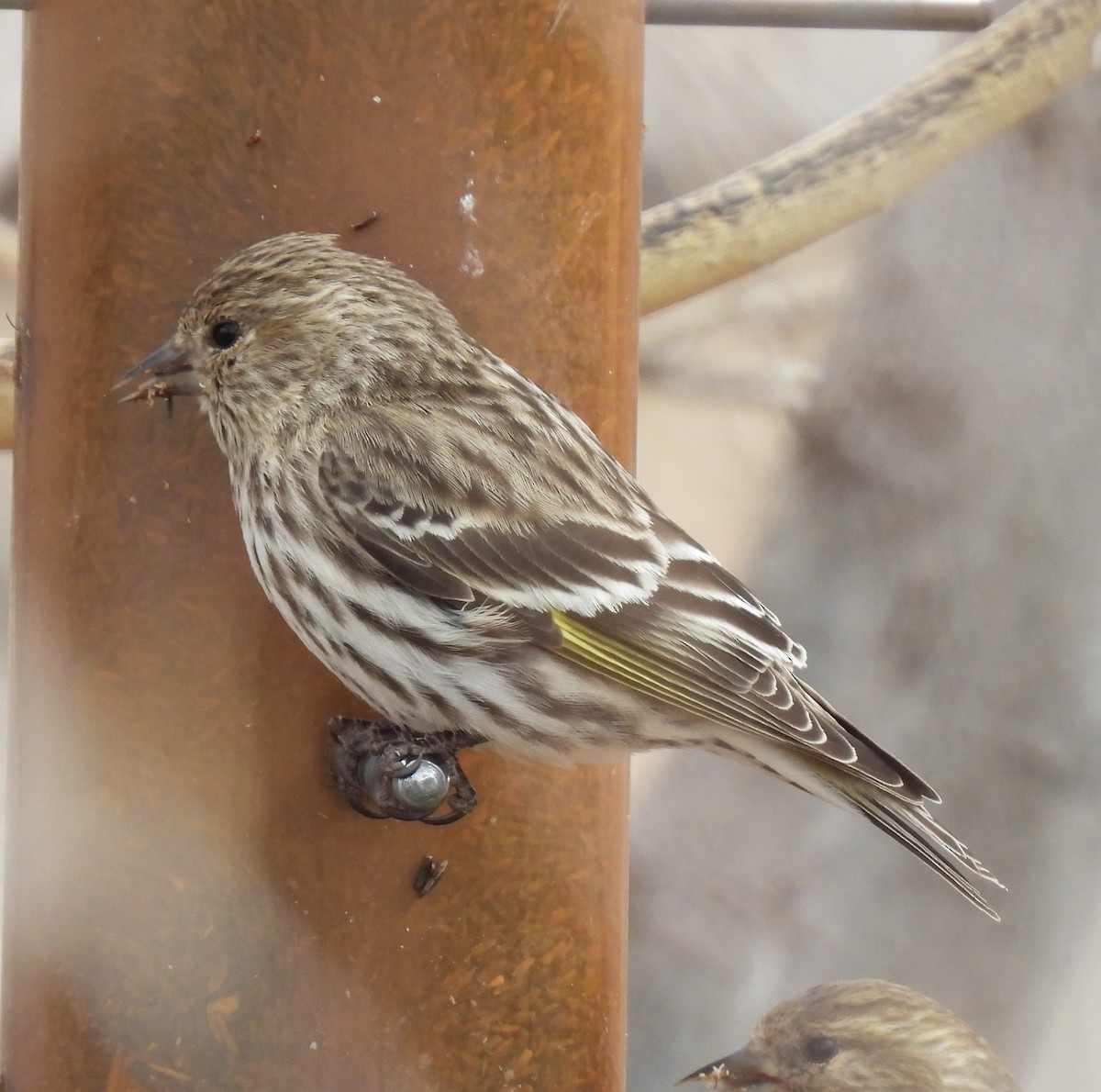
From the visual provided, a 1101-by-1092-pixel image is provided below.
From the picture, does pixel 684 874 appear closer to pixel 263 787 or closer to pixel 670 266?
pixel 670 266

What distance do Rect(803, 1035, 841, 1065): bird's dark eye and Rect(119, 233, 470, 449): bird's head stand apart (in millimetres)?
2309

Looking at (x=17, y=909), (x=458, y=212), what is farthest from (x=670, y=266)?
(x=17, y=909)

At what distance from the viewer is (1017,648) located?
676 centimetres

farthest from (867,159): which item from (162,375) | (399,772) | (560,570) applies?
(399,772)

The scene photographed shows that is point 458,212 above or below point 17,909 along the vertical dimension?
above

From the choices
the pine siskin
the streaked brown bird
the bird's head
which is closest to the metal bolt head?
the pine siskin

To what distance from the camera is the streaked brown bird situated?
525 centimetres

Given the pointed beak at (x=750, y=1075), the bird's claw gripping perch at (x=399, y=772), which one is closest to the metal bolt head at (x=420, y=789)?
the bird's claw gripping perch at (x=399, y=772)

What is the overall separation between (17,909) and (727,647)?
1348 mm

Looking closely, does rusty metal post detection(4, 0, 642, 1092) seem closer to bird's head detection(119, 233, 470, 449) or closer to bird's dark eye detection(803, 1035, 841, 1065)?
bird's head detection(119, 233, 470, 449)

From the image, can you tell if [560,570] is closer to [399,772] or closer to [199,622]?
[399,772]

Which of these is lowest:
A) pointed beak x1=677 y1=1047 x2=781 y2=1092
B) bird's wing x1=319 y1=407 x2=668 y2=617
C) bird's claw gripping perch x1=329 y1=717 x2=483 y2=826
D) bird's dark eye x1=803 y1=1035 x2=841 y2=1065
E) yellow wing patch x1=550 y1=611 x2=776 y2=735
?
pointed beak x1=677 y1=1047 x2=781 y2=1092

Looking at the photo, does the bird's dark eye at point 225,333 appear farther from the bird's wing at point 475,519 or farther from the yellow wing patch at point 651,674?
the yellow wing patch at point 651,674

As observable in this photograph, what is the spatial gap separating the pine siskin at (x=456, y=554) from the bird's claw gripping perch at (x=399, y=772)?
49 mm
